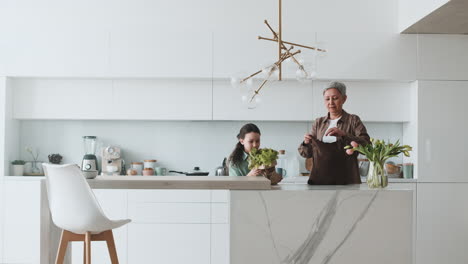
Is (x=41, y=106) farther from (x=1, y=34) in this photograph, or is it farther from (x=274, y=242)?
(x=274, y=242)

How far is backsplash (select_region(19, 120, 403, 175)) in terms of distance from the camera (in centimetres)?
572

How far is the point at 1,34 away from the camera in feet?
17.4

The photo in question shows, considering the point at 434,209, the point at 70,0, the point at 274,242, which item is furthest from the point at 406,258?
the point at 70,0

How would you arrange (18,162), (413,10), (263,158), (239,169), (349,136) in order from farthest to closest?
(18,162), (413,10), (239,169), (349,136), (263,158)

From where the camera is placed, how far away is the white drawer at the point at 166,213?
16.8ft

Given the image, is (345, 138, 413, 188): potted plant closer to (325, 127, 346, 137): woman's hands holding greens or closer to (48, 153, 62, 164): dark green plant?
(325, 127, 346, 137): woman's hands holding greens

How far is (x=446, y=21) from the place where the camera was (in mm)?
4902

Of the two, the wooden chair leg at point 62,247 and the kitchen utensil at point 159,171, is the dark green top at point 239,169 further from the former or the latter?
the kitchen utensil at point 159,171

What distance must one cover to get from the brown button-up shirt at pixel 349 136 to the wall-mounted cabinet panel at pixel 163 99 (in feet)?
5.44

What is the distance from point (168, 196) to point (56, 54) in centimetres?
169

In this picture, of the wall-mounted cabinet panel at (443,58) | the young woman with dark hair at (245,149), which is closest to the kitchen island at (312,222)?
the young woman with dark hair at (245,149)

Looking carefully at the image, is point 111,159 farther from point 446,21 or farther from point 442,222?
point 446,21

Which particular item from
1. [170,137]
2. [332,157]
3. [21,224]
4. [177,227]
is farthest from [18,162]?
[332,157]

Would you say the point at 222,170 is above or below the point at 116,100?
below
